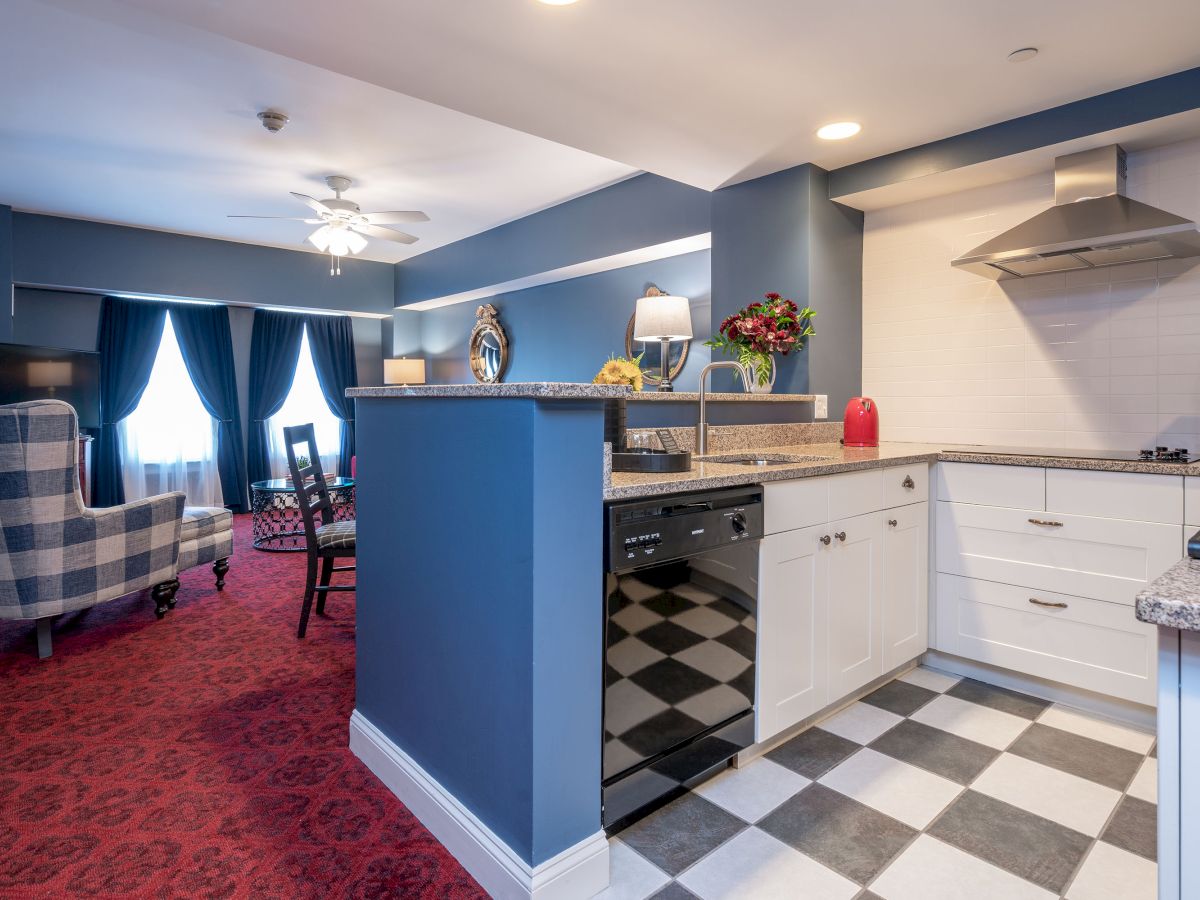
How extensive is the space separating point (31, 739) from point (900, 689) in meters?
2.91

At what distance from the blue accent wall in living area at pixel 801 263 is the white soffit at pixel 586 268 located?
0.36m

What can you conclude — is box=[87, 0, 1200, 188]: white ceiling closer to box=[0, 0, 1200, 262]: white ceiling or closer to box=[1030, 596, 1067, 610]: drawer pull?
box=[0, 0, 1200, 262]: white ceiling

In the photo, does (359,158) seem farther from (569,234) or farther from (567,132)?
(567,132)

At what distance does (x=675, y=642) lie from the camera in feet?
5.23

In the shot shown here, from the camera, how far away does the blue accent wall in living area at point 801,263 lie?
3170 millimetres

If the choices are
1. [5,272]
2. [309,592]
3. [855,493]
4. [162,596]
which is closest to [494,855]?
[855,493]

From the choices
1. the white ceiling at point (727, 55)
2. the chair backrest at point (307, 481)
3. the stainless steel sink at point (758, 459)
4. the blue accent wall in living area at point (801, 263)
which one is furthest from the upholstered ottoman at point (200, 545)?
the blue accent wall in living area at point (801, 263)

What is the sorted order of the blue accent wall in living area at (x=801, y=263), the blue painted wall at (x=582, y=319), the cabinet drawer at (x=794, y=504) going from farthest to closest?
the blue painted wall at (x=582, y=319) < the blue accent wall in living area at (x=801, y=263) < the cabinet drawer at (x=794, y=504)

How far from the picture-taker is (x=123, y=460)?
5.97 meters

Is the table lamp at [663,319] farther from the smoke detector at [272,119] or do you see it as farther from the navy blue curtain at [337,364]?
the navy blue curtain at [337,364]

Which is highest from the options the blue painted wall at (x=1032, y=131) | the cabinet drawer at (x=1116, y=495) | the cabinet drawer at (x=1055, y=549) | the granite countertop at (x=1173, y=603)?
the blue painted wall at (x=1032, y=131)


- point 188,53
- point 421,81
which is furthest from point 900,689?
point 188,53

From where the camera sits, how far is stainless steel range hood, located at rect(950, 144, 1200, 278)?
7.45 ft

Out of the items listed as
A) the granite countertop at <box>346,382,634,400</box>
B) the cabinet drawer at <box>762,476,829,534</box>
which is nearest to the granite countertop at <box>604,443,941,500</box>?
the cabinet drawer at <box>762,476,829,534</box>
